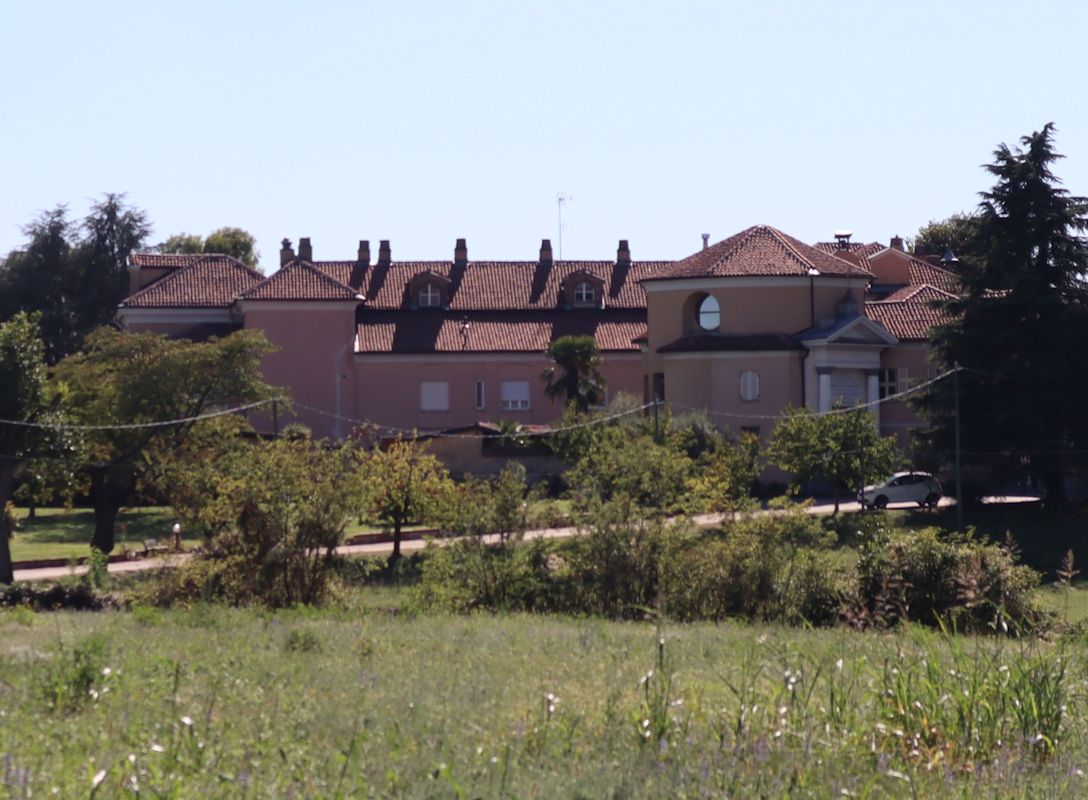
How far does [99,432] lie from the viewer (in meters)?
41.6

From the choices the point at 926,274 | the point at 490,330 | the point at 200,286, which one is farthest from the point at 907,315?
the point at 200,286

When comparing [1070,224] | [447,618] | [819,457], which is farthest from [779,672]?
[1070,224]

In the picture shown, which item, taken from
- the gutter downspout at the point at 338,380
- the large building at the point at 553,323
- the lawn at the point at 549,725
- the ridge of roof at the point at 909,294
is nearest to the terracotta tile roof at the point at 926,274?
the large building at the point at 553,323

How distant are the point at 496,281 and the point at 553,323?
461 cm

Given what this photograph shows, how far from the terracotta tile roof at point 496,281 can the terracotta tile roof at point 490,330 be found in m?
0.74

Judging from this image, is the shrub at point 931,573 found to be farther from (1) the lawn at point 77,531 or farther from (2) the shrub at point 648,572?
(1) the lawn at point 77,531

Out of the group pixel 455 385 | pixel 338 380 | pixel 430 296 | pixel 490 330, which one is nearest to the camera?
pixel 338 380

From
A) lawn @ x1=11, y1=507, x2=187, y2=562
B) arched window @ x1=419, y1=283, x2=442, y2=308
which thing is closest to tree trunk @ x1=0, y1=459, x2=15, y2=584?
lawn @ x1=11, y1=507, x2=187, y2=562

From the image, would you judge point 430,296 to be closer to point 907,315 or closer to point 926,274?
point 907,315

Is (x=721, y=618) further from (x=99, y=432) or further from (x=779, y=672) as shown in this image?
(x=99, y=432)

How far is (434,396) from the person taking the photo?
65.6 metres

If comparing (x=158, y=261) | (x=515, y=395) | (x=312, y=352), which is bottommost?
(x=515, y=395)

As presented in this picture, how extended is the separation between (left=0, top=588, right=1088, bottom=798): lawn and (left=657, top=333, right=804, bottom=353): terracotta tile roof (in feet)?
144

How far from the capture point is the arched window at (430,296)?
69062mm
